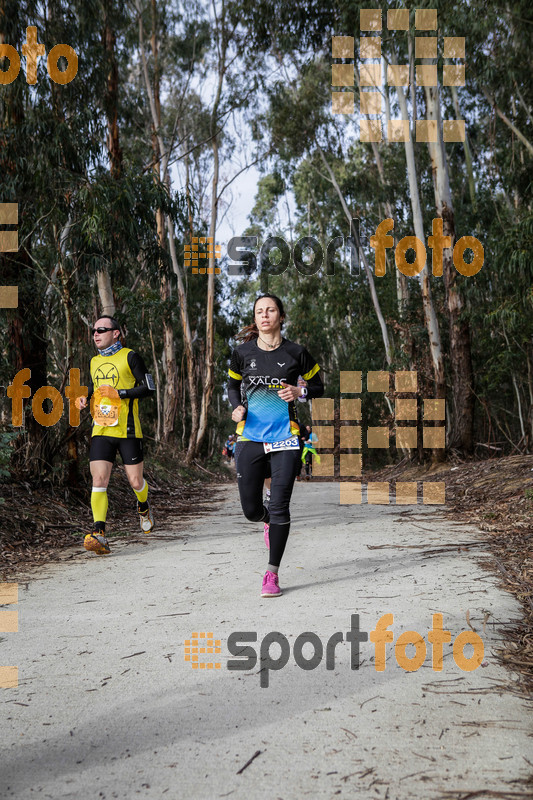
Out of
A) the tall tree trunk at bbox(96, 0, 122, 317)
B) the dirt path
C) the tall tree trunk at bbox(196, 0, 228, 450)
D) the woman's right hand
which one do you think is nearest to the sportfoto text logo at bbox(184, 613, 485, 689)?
the dirt path

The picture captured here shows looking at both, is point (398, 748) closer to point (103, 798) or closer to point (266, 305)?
point (103, 798)

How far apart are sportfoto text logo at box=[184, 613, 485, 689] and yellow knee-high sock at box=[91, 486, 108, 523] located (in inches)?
111

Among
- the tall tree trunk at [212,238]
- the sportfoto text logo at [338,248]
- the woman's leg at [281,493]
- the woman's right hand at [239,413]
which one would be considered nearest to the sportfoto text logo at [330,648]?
the woman's leg at [281,493]

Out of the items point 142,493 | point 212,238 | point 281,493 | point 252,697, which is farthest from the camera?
point 212,238

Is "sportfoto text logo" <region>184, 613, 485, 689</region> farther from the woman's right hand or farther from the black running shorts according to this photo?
the black running shorts

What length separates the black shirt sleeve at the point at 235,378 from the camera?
496 centimetres

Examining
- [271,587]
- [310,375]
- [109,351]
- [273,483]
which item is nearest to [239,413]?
[273,483]

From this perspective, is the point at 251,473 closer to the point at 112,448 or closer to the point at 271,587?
the point at 271,587

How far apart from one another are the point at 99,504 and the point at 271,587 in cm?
236

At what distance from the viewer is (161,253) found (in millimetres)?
11297

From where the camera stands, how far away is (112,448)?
6.35 metres

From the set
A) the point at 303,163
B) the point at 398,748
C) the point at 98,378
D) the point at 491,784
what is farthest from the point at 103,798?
the point at 303,163

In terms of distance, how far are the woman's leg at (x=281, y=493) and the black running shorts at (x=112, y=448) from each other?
81.4 inches

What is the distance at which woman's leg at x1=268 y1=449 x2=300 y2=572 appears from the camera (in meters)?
4.56
